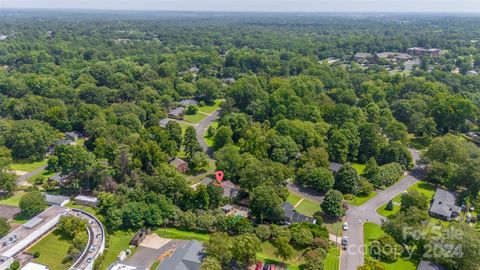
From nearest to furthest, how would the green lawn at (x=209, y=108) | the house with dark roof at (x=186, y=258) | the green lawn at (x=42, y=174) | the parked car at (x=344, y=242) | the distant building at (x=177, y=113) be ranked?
the house with dark roof at (x=186, y=258)
the parked car at (x=344, y=242)
the green lawn at (x=42, y=174)
the distant building at (x=177, y=113)
the green lawn at (x=209, y=108)

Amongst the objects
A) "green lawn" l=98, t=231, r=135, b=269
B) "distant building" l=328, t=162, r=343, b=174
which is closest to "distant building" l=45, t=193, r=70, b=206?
"green lawn" l=98, t=231, r=135, b=269

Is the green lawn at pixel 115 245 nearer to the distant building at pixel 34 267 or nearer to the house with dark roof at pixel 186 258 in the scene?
the distant building at pixel 34 267

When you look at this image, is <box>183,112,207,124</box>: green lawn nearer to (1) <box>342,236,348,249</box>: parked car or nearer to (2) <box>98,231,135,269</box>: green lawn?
(2) <box>98,231,135,269</box>: green lawn

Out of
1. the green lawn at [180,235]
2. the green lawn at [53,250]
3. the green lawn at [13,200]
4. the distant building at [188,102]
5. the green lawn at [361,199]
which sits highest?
the distant building at [188,102]

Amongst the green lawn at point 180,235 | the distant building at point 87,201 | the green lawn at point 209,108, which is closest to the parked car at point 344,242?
the green lawn at point 180,235

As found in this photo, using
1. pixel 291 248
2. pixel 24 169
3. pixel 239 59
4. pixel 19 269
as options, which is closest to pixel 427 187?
pixel 291 248

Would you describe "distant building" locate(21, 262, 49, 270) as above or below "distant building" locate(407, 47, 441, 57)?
below
